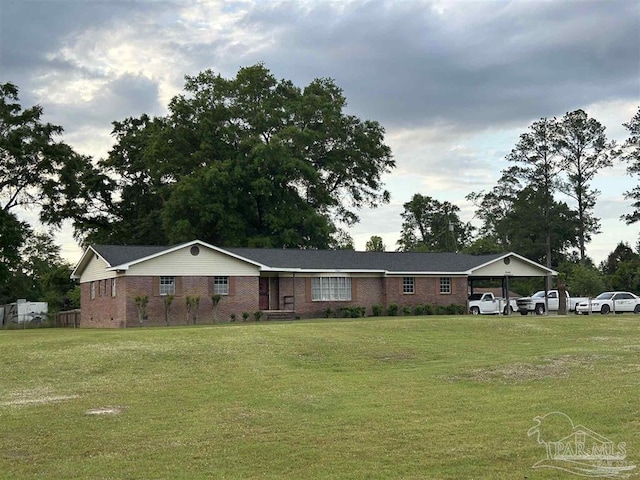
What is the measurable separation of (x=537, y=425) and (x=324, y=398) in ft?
15.1

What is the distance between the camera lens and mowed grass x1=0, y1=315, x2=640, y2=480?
398 inches

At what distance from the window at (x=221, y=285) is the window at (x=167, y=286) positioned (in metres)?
2.30

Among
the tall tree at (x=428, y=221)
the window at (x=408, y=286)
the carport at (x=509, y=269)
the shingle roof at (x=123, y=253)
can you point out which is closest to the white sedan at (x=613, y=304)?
the carport at (x=509, y=269)

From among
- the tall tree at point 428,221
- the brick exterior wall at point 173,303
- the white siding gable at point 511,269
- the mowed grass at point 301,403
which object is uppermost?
the tall tree at point 428,221

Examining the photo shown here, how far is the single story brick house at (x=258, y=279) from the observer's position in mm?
37625

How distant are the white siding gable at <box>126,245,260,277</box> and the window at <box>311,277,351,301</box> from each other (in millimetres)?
3886

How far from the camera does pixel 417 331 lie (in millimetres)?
28250

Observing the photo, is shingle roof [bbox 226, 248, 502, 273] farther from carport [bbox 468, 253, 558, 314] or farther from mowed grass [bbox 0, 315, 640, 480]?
mowed grass [bbox 0, 315, 640, 480]

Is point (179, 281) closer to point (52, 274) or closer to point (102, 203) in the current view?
point (102, 203)

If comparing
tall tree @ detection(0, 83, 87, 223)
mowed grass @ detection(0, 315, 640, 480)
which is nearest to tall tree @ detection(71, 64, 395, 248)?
tall tree @ detection(0, 83, 87, 223)

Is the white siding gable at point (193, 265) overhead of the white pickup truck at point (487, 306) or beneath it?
overhead

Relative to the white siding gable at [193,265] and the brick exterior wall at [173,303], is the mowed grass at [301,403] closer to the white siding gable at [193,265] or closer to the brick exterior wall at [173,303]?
the brick exterior wall at [173,303]

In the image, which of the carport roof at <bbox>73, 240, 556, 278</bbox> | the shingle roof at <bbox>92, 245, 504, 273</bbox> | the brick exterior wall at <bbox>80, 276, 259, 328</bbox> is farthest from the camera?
the shingle roof at <bbox>92, 245, 504, 273</bbox>

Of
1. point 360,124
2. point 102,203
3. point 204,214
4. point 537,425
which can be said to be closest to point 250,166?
point 204,214
